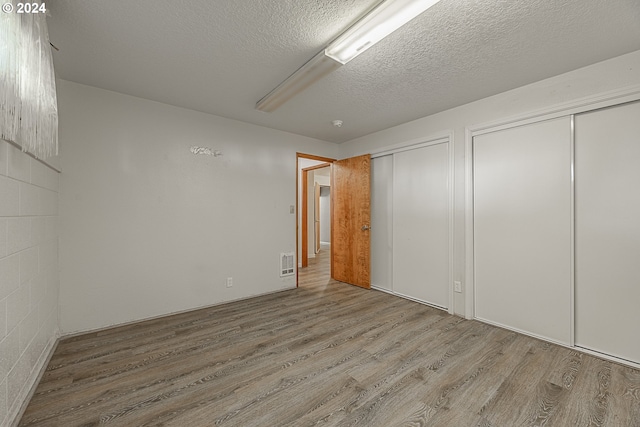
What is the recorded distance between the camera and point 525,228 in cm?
Answer: 252

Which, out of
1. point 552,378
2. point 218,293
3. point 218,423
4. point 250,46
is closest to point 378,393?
point 218,423

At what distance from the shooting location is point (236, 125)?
3482 millimetres

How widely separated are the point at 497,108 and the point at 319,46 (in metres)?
2.05

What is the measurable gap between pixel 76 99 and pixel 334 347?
344 centimetres

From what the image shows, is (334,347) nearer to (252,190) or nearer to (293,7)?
(252,190)

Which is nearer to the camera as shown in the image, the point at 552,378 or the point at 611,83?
the point at 552,378

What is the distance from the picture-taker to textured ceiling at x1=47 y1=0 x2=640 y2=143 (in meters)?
1.57

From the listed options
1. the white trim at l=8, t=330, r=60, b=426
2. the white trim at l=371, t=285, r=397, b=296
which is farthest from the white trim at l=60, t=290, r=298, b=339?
the white trim at l=371, t=285, r=397, b=296

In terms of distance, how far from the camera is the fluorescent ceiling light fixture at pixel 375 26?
56.1 inches

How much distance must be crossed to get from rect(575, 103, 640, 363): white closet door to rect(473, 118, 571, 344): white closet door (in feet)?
0.32

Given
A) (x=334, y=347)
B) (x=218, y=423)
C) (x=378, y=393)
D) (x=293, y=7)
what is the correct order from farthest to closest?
(x=334, y=347)
(x=378, y=393)
(x=293, y=7)
(x=218, y=423)

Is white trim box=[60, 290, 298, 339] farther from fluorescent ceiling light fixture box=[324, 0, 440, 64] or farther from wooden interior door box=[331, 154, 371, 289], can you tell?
fluorescent ceiling light fixture box=[324, 0, 440, 64]

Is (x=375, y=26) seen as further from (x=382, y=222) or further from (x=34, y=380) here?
(x=34, y=380)

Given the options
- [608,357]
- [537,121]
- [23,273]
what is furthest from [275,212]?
[608,357]
